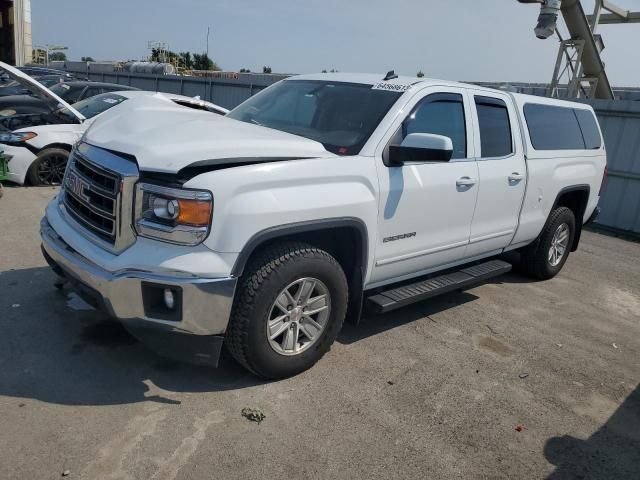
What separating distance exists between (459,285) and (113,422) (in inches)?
113

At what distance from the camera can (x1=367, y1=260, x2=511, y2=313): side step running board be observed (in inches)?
151

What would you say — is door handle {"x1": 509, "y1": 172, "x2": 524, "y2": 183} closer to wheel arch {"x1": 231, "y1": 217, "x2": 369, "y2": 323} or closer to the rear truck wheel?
wheel arch {"x1": 231, "y1": 217, "x2": 369, "y2": 323}

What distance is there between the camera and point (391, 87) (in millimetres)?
3975

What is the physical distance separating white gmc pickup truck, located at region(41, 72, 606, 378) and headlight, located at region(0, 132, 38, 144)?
4.56 m

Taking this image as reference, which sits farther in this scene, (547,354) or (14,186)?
(14,186)

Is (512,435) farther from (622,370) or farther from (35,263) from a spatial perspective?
(35,263)

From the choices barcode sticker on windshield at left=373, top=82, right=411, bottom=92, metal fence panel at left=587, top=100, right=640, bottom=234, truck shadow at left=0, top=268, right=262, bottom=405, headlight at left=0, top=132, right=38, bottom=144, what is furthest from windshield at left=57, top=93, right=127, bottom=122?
metal fence panel at left=587, top=100, right=640, bottom=234

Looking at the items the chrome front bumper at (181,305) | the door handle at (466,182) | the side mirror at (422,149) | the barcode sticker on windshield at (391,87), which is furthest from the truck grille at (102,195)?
the door handle at (466,182)

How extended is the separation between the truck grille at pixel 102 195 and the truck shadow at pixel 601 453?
271 cm

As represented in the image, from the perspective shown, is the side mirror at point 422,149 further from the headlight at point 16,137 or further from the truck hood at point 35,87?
the headlight at point 16,137

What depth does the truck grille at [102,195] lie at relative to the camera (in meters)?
2.90

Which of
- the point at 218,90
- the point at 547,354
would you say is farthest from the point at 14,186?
the point at 218,90

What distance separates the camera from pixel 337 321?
3.57 metres

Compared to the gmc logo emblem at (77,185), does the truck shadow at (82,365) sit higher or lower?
lower
